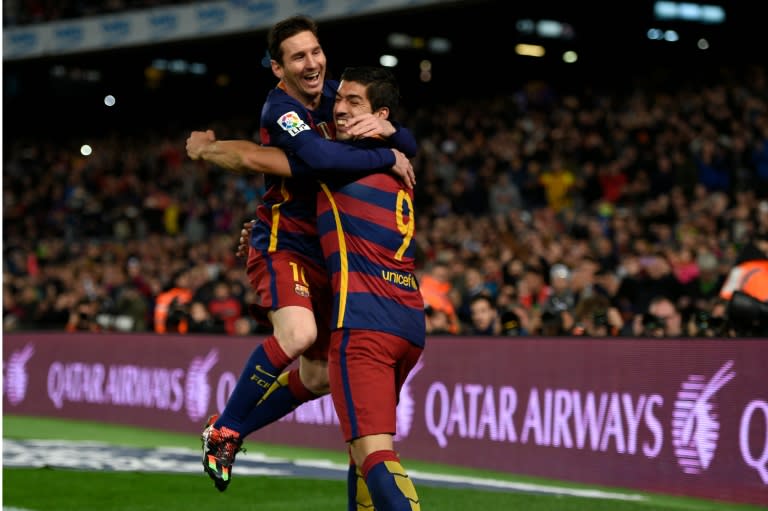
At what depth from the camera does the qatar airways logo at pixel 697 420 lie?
803 cm

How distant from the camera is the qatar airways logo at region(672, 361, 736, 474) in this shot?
26.3 feet

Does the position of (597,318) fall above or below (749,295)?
below

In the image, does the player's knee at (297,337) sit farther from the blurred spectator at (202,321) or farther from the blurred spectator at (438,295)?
the blurred spectator at (202,321)

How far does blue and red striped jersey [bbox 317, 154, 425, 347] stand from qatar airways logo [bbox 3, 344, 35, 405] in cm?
1149

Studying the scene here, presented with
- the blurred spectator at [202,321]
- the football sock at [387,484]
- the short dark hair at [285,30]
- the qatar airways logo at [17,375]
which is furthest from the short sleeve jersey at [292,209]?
the qatar airways logo at [17,375]

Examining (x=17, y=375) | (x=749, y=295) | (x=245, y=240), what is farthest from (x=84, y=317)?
(x=245, y=240)

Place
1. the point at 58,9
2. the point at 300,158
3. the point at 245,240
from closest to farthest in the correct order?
1. the point at 300,158
2. the point at 245,240
3. the point at 58,9

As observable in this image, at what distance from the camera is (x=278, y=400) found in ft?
18.5

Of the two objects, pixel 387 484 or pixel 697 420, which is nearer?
pixel 387 484

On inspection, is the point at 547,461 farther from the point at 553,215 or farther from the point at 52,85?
the point at 52,85

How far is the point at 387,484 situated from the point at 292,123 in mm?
1461

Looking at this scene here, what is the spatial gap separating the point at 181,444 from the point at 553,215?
22.3 ft

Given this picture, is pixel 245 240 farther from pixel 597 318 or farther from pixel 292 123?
pixel 597 318

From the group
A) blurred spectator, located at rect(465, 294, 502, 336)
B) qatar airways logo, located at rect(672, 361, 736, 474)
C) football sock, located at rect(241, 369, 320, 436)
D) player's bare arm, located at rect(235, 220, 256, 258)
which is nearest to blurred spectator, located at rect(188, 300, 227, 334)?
blurred spectator, located at rect(465, 294, 502, 336)
